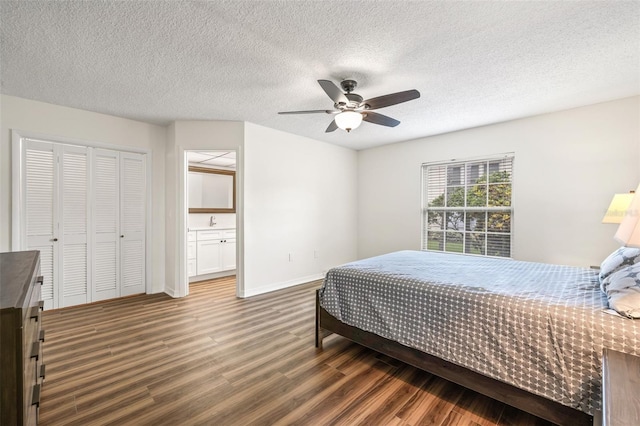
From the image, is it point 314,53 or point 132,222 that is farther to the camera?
point 132,222

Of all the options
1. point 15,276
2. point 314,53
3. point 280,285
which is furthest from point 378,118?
point 280,285

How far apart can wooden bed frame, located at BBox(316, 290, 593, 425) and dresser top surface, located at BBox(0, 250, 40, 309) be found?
76.7 inches

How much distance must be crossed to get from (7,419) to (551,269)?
3557mm

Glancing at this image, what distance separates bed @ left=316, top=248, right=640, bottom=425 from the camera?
1.44 m

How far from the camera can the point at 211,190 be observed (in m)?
5.67

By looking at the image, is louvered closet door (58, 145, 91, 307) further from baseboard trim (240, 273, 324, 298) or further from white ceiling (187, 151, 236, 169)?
baseboard trim (240, 273, 324, 298)

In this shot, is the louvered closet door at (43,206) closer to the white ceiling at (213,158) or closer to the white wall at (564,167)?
the white ceiling at (213,158)

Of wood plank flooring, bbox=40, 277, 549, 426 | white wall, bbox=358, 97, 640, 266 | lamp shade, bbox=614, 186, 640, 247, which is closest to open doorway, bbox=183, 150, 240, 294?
wood plank flooring, bbox=40, 277, 549, 426

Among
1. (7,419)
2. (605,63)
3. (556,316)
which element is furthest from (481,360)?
(605,63)

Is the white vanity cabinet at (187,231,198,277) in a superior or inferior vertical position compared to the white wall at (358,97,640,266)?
inferior

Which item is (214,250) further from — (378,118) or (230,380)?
(378,118)

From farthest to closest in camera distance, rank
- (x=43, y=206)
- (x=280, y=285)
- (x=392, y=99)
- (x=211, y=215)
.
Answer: (x=211, y=215) < (x=280, y=285) < (x=43, y=206) < (x=392, y=99)

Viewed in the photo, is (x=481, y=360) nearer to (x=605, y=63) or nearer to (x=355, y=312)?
(x=355, y=312)

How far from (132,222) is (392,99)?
3878 mm
